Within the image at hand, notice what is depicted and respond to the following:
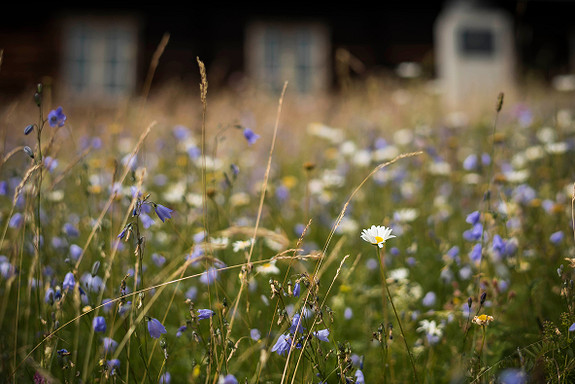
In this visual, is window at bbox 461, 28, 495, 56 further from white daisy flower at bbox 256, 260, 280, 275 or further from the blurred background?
white daisy flower at bbox 256, 260, 280, 275

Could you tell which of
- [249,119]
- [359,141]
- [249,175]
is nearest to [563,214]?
[359,141]

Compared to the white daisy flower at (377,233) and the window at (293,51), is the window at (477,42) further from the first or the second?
the white daisy flower at (377,233)

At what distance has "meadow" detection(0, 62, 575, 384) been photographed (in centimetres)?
113

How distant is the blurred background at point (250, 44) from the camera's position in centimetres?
921

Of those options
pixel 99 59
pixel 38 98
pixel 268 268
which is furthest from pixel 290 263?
pixel 99 59

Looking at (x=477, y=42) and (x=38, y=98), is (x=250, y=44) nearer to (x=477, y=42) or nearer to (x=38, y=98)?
(x=477, y=42)

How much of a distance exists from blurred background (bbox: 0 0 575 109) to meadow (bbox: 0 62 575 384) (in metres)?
5.97

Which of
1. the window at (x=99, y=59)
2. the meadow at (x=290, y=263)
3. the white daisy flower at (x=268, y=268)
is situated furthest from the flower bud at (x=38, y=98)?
the window at (x=99, y=59)

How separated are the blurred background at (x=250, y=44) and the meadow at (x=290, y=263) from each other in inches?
235

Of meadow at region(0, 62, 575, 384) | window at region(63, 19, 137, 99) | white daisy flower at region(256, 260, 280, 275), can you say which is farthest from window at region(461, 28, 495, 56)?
white daisy flower at region(256, 260, 280, 275)

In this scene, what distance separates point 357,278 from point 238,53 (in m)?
9.01

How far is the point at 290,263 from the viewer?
3.66ft

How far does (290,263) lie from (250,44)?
9726mm

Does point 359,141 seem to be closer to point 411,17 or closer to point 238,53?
point 238,53
